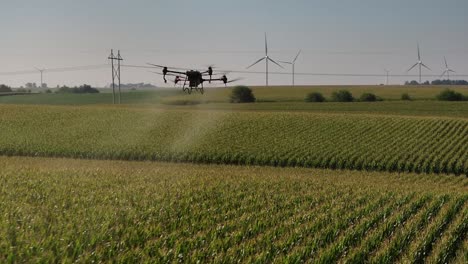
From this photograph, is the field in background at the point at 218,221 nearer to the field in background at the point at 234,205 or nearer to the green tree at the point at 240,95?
the field in background at the point at 234,205

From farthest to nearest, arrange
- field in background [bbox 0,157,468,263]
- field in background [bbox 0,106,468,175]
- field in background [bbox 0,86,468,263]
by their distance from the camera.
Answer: field in background [bbox 0,106,468,175], field in background [bbox 0,86,468,263], field in background [bbox 0,157,468,263]

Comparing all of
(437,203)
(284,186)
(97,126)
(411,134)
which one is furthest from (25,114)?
(437,203)

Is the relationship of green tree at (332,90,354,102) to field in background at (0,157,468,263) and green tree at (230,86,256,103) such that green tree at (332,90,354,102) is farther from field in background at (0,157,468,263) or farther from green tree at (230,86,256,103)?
field in background at (0,157,468,263)

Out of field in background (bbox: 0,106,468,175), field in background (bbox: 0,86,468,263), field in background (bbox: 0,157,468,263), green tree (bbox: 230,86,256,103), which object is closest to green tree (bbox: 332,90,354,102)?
green tree (bbox: 230,86,256,103)

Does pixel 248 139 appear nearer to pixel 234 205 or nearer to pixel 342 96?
pixel 234 205

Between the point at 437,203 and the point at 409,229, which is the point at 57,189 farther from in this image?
the point at 437,203

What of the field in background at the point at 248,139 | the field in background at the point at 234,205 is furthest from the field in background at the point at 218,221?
the field in background at the point at 248,139
